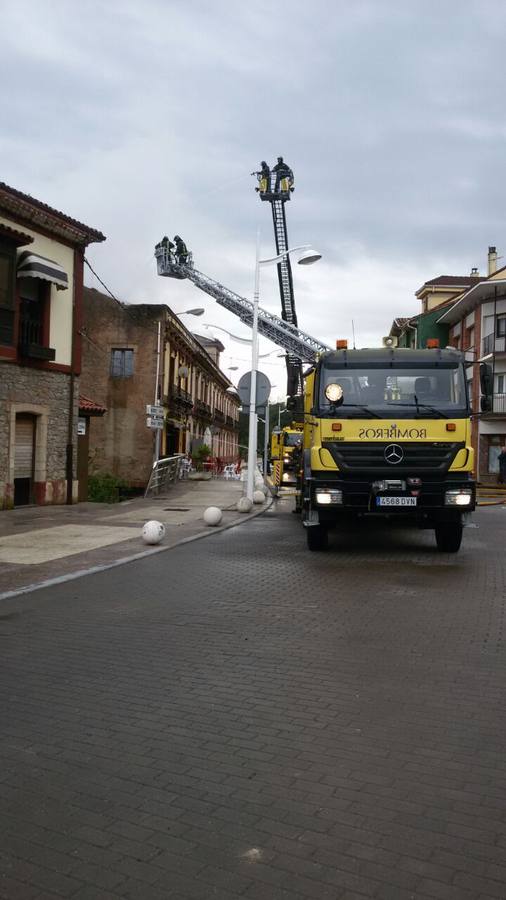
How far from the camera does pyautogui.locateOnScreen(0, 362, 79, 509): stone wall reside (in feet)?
58.4

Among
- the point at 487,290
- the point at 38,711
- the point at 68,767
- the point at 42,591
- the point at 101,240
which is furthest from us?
the point at 487,290

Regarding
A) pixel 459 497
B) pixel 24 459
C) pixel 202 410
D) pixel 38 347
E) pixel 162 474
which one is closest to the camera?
pixel 459 497

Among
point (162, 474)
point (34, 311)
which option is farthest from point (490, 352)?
point (34, 311)

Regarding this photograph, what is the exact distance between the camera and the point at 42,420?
758 inches

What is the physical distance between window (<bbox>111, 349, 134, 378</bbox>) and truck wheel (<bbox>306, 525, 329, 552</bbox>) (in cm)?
2373

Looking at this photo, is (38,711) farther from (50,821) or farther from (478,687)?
(478,687)

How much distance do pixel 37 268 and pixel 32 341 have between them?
6.54ft

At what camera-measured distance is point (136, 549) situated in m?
11.8

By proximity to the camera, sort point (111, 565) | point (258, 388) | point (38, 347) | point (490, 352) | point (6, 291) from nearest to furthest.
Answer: point (111, 565) < point (6, 291) < point (38, 347) < point (258, 388) < point (490, 352)

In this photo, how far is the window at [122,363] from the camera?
1346 inches

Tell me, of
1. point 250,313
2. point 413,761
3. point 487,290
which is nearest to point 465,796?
point 413,761

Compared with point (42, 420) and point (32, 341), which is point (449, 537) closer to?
point (42, 420)

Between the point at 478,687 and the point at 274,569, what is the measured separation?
201 inches

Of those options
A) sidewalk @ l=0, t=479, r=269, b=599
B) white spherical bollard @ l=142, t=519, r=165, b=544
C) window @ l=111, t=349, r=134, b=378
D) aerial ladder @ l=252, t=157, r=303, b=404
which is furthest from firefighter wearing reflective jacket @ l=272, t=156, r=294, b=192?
white spherical bollard @ l=142, t=519, r=165, b=544
